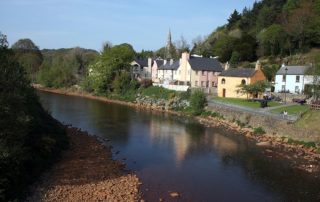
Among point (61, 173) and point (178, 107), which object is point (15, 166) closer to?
point (61, 173)

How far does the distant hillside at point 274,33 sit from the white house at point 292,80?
17782 millimetres

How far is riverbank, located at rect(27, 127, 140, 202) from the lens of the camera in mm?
19727

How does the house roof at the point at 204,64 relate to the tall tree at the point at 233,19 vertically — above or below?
below

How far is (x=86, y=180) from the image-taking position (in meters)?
22.1

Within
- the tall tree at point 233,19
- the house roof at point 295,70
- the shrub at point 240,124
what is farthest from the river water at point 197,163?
the tall tree at point 233,19

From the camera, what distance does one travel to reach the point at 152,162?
2770 cm

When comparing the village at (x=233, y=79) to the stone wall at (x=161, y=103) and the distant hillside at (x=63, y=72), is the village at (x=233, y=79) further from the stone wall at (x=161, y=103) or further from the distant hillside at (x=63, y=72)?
the distant hillside at (x=63, y=72)

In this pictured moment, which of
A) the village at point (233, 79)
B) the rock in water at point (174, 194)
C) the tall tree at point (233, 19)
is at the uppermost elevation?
the tall tree at point (233, 19)

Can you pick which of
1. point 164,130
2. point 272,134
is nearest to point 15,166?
point 164,130

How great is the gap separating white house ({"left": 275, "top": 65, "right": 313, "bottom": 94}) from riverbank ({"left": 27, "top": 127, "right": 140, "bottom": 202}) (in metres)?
33.6

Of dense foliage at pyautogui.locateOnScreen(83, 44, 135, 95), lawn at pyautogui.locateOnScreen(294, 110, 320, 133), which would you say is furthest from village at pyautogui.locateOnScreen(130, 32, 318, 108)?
dense foliage at pyautogui.locateOnScreen(83, 44, 135, 95)

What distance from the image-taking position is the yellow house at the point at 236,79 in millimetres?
54844

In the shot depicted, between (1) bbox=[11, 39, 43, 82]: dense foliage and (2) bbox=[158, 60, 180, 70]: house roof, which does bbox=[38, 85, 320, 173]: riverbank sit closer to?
(2) bbox=[158, 60, 180, 70]: house roof

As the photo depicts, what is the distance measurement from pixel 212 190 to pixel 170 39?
109601 millimetres
